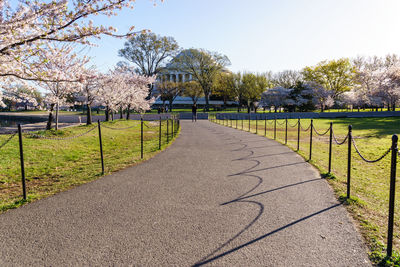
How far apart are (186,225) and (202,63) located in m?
50.7

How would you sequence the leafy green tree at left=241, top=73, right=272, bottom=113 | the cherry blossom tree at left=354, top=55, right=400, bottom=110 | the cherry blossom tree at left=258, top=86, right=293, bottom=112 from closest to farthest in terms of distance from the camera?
1. the cherry blossom tree at left=354, top=55, right=400, bottom=110
2. the cherry blossom tree at left=258, top=86, right=293, bottom=112
3. the leafy green tree at left=241, top=73, right=272, bottom=113

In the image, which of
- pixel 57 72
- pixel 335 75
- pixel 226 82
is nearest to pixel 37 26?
pixel 57 72

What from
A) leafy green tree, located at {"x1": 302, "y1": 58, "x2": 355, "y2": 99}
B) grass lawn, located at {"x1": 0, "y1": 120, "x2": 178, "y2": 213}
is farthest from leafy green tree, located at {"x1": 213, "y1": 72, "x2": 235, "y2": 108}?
grass lawn, located at {"x1": 0, "y1": 120, "x2": 178, "y2": 213}

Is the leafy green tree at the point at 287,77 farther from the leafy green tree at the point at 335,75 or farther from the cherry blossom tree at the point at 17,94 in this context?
the cherry blossom tree at the point at 17,94

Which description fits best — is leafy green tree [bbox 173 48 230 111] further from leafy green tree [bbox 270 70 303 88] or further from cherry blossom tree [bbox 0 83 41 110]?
cherry blossom tree [bbox 0 83 41 110]

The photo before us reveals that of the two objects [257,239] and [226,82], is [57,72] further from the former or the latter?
[226,82]

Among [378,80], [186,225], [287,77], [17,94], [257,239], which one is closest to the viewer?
[257,239]

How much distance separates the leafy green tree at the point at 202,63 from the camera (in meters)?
51.4

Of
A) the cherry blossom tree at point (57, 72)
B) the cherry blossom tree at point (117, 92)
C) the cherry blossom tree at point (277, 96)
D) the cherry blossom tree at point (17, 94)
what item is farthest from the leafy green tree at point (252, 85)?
the cherry blossom tree at point (17, 94)

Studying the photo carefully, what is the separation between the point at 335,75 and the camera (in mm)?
56406

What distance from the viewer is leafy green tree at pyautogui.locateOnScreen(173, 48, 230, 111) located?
169ft

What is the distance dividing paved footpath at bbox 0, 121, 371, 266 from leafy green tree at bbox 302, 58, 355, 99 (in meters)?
58.3

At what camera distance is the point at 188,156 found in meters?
9.23

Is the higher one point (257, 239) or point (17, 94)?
point (17, 94)
